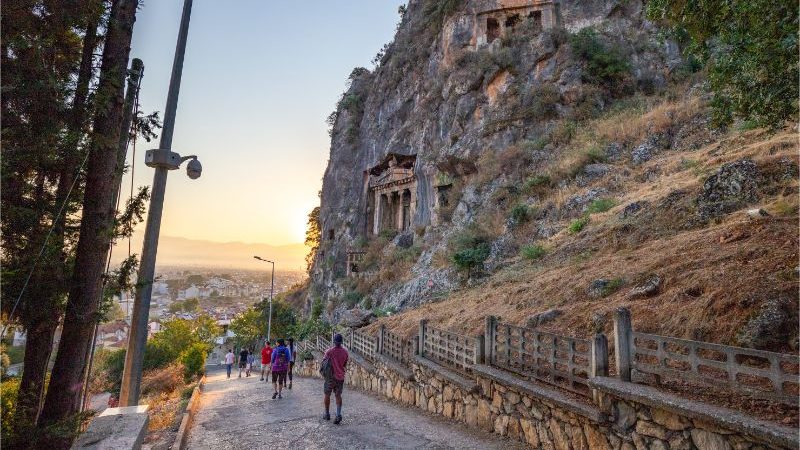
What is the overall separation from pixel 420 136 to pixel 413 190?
4964mm

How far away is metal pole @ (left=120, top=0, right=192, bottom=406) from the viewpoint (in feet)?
16.1

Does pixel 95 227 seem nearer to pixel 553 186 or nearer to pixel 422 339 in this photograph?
pixel 422 339

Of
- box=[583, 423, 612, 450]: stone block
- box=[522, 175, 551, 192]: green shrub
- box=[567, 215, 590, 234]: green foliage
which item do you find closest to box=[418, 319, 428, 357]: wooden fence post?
box=[583, 423, 612, 450]: stone block

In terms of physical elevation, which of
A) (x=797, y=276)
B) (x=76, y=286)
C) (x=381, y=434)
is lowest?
(x=381, y=434)

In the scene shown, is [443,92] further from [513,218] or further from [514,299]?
[514,299]

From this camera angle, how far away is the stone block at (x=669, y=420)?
13.5 ft

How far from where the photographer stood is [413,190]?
38781 mm

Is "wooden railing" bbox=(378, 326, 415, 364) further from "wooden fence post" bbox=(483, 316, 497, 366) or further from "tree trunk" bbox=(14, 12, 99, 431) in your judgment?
"tree trunk" bbox=(14, 12, 99, 431)

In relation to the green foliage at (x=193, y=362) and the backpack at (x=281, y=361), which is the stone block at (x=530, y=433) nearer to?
the backpack at (x=281, y=361)

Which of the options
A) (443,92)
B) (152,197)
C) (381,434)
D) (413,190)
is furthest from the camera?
(413,190)

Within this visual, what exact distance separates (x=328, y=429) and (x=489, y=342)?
133 inches

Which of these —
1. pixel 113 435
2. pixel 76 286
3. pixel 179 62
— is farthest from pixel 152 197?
pixel 113 435

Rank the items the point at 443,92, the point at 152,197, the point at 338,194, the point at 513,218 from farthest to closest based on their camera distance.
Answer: the point at 338,194, the point at 443,92, the point at 513,218, the point at 152,197

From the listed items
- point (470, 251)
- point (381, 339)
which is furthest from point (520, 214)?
point (381, 339)
